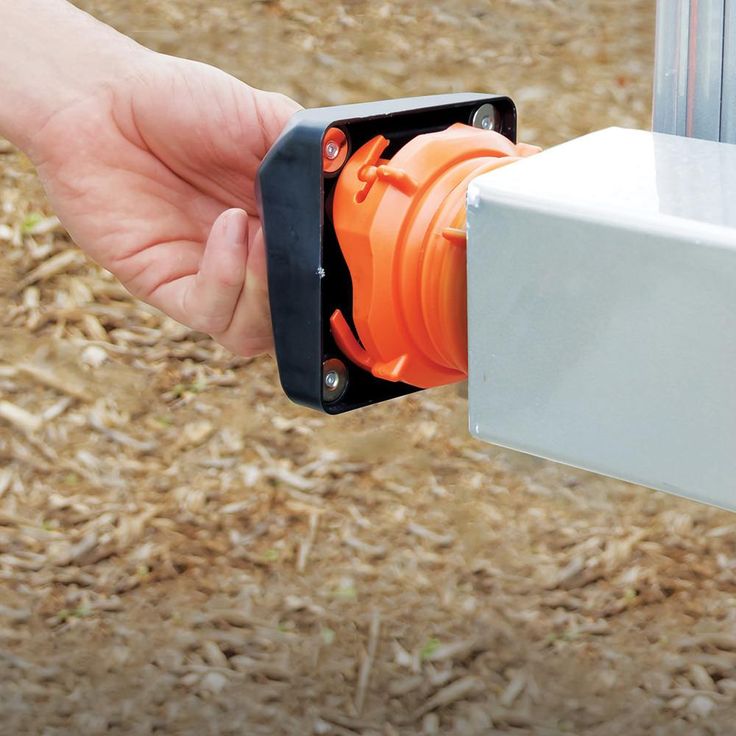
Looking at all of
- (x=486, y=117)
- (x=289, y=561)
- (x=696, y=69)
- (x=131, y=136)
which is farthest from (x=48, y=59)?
(x=289, y=561)

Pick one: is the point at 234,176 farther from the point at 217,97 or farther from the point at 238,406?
the point at 238,406

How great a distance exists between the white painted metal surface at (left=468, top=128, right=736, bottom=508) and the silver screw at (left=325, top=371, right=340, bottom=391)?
15cm

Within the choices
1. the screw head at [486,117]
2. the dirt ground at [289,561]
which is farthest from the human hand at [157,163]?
the dirt ground at [289,561]

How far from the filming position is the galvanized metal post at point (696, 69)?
594mm

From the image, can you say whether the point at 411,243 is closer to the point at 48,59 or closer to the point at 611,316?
the point at 611,316

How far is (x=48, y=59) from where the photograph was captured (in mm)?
1041

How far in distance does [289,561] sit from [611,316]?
1561 millimetres

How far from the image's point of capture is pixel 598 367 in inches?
19.2

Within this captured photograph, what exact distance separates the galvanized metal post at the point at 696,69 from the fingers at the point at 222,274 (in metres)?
0.30

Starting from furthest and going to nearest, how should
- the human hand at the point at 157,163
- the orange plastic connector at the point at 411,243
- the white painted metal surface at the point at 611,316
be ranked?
1. the human hand at the point at 157,163
2. the orange plastic connector at the point at 411,243
3. the white painted metal surface at the point at 611,316

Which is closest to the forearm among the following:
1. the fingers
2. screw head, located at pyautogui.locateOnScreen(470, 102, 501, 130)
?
the fingers

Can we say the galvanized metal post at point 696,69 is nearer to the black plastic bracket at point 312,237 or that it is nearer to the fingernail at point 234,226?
the black plastic bracket at point 312,237

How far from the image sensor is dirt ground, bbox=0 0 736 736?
1819 millimetres

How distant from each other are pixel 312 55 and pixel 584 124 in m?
0.61
